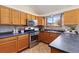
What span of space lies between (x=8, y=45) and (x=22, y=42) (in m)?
0.76

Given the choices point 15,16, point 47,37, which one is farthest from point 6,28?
point 47,37

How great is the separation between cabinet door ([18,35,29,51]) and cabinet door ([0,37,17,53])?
24 cm

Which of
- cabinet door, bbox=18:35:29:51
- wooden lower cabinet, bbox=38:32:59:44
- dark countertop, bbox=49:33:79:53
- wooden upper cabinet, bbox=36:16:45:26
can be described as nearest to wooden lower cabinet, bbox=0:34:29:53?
cabinet door, bbox=18:35:29:51

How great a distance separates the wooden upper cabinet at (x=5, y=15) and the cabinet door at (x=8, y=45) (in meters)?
0.58

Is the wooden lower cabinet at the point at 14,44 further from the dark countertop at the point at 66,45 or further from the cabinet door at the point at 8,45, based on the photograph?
the dark countertop at the point at 66,45

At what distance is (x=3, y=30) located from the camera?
2.82m

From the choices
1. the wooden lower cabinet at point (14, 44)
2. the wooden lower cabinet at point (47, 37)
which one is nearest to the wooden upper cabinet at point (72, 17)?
the wooden lower cabinet at point (47, 37)

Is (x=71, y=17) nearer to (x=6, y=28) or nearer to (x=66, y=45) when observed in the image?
(x=66, y=45)

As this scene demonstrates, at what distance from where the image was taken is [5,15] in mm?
2557

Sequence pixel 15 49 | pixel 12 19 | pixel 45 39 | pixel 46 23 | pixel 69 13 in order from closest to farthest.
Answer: pixel 15 49 < pixel 12 19 < pixel 69 13 < pixel 45 39 < pixel 46 23

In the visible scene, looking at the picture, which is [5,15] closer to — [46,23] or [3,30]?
[3,30]
